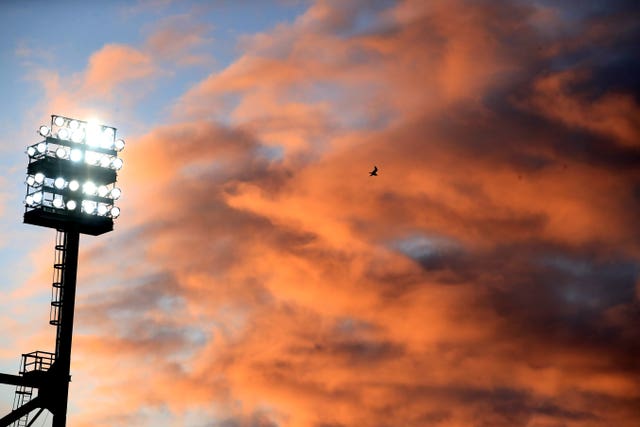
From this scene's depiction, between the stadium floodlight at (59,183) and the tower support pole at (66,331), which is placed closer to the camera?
the tower support pole at (66,331)

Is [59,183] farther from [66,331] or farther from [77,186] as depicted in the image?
[66,331]

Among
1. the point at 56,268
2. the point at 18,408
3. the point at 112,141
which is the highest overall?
the point at 112,141

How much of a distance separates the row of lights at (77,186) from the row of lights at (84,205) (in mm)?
725

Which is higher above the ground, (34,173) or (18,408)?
(34,173)

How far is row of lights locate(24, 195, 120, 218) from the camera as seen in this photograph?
12019 cm

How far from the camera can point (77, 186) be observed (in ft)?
399

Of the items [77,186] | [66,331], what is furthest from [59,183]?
[66,331]

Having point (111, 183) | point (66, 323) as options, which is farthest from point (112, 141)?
point (66, 323)

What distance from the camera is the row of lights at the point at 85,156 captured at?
121000 millimetres

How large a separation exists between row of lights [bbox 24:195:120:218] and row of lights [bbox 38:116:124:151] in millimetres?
4411

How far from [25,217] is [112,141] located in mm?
9022

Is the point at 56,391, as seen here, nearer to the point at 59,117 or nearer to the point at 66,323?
the point at 66,323

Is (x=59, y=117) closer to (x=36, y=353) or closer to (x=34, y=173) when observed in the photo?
(x=34, y=173)

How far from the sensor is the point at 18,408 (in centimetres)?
11919
